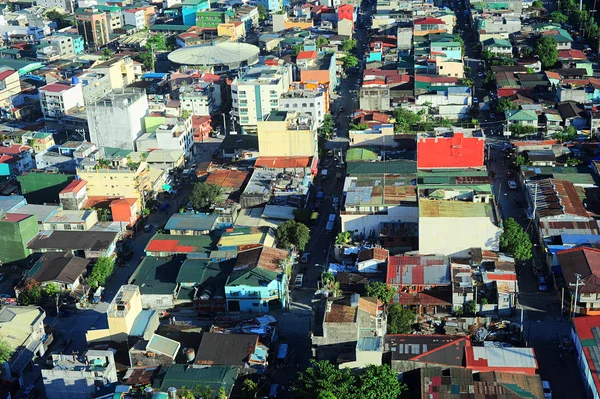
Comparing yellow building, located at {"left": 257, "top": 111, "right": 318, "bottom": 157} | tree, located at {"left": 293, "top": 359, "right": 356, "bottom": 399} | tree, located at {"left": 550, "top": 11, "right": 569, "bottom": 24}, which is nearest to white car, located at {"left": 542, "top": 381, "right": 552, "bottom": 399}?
tree, located at {"left": 293, "top": 359, "right": 356, "bottom": 399}

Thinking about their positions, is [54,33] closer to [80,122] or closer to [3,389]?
[80,122]

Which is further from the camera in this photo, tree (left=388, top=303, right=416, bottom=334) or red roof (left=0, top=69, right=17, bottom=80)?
red roof (left=0, top=69, right=17, bottom=80)

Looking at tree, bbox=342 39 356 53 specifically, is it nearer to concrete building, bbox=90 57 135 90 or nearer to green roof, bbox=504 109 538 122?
concrete building, bbox=90 57 135 90

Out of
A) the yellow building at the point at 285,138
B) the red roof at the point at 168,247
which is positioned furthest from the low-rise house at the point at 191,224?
the yellow building at the point at 285,138

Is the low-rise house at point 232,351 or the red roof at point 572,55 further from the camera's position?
the red roof at point 572,55

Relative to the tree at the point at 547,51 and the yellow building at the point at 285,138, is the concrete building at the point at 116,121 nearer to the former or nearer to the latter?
the yellow building at the point at 285,138

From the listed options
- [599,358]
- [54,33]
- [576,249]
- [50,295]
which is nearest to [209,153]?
[50,295]

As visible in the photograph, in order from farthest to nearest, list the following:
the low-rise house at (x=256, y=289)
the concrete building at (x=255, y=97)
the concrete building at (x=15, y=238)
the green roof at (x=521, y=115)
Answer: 1. the concrete building at (x=255, y=97)
2. the green roof at (x=521, y=115)
3. the concrete building at (x=15, y=238)
4. the low-rise house at (x=256, y=289)
